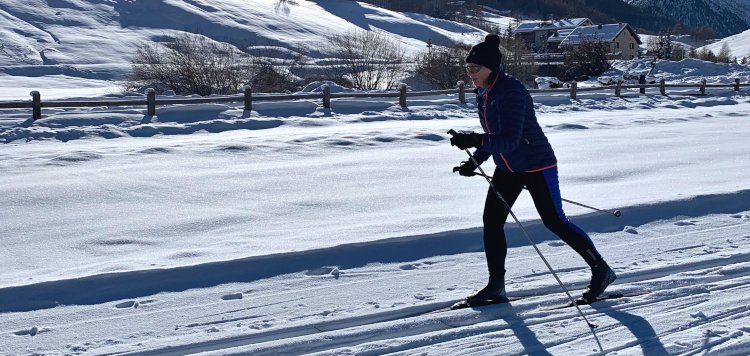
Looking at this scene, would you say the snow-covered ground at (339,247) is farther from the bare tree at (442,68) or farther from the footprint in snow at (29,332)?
the bare tree at (442,68)

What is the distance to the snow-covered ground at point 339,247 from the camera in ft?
12.8

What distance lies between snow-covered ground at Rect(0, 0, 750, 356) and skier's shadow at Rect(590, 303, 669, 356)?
0.02 metres

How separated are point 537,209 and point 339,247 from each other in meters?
1.83

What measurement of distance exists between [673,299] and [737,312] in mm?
378

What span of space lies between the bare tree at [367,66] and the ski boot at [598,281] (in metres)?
27.5

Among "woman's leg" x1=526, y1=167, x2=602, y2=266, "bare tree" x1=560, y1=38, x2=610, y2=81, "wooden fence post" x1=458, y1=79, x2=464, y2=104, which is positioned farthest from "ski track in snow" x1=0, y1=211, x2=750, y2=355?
"bare tree" x1=560, y1=38, x2=610, y2=81

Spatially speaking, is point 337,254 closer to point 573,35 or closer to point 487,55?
point 487,55

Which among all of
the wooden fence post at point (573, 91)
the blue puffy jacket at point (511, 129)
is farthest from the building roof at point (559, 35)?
the blue puffy jacket at point (511, 129)

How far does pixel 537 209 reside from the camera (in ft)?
13.8

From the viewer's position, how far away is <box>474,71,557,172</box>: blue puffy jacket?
3.88 meters

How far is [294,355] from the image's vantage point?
3.60m

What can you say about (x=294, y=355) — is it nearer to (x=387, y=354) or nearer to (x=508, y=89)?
(x=387, y=354)

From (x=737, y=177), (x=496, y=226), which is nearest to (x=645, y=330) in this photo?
(x=496, y=226)

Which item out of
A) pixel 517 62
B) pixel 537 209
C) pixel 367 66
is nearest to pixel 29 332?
pixel 537 209
